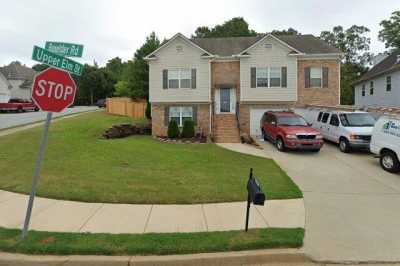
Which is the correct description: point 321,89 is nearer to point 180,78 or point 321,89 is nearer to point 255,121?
point 255,121

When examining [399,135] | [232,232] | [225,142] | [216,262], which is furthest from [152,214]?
[225,142]

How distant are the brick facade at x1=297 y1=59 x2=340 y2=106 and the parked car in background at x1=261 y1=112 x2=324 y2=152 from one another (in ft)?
A: 17.9

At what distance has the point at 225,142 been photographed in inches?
771

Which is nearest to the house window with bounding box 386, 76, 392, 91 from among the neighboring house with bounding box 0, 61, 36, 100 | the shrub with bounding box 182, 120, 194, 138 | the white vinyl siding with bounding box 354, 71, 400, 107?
the white vinyl siding with bounding box 354, 71, 400, 107

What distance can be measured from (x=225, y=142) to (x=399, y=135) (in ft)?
32.3

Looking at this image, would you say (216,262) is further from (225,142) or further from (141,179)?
(225,142)

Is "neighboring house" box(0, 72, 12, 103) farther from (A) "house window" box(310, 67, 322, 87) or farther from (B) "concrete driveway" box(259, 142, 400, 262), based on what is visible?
(B) "concrete driveway" box(259, 142, 400, 262)

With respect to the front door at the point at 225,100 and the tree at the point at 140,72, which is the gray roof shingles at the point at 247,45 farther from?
the tree at the point at 140,72

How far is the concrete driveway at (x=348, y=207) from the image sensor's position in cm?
517

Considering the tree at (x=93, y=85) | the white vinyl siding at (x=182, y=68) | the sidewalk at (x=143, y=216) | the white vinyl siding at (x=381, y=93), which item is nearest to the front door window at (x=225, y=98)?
the white vinyl siding at (x=182, y=68)

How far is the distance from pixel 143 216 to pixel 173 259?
1934 millimetres

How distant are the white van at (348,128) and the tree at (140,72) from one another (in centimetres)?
2290

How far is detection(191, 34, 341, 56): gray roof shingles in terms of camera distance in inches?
916

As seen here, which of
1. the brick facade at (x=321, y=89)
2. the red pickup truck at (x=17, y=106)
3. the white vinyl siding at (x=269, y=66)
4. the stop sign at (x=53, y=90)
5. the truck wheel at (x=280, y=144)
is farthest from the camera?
the red pickup truck at (x=17, y=106)
